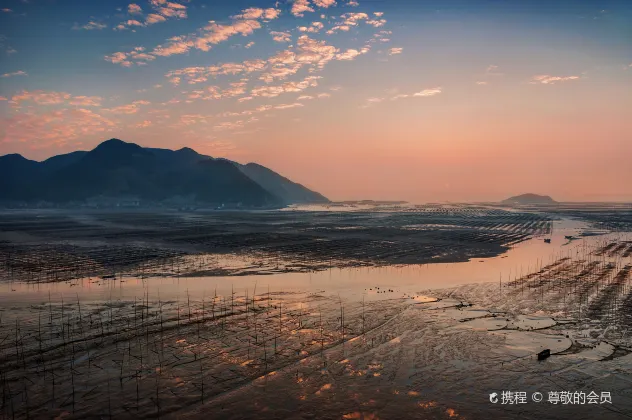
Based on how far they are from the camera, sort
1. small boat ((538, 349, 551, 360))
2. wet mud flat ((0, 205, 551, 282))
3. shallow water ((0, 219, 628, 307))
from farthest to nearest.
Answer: wet mud flat ((0, 205, 551, 282)), shallow water ((0, 219, 628, 307)), small boat ((538, 349, 551, 360))

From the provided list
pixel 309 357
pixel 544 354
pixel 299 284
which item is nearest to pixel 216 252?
pixel 299 284

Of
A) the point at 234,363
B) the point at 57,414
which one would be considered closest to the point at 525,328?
the point at 234,363

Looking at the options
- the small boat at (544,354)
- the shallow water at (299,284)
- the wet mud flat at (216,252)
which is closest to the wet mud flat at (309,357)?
the small boat at (544,354)

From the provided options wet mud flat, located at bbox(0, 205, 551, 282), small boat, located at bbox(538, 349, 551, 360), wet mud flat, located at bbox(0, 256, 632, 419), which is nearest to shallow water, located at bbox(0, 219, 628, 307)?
wet mud flat, located at bbox(0, 256, 632, 419)

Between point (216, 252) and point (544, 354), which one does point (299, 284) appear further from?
point (216, 252)

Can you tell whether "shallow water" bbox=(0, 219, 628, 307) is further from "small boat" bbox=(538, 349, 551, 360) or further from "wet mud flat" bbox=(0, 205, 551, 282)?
"small boat" bbox=(538, 349, 551, 360)

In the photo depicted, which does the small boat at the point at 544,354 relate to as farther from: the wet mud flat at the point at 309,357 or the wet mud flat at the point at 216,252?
the wet mud flat at the point at 216,252

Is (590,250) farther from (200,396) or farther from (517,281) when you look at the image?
(200,396)

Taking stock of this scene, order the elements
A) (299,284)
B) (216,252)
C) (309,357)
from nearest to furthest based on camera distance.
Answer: (309,357) → (299,284) → (216,252)
